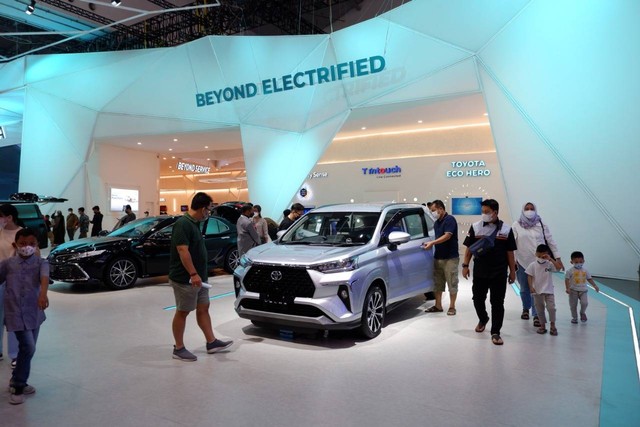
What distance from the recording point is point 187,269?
4.38 metres

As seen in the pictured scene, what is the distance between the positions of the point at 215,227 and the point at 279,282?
543cm

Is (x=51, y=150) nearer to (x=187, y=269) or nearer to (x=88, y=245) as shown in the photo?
(x=88, y=245)

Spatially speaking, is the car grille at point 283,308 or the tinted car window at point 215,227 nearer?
the car grille at point 283,308

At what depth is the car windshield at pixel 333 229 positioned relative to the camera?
5.73 m

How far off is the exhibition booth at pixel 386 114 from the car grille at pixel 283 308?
7626 mm

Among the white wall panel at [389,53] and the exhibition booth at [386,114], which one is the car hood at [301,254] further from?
the white wall panel at [389,53]

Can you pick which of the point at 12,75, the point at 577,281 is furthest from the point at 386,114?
the point at 12,75

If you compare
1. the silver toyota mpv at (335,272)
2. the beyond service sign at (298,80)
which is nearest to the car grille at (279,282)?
the silver toyota mpv at (335,272)

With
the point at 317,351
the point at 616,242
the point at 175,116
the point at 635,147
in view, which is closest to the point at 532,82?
the point at 635,147

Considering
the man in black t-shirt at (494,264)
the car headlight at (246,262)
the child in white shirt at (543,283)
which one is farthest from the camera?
the child in white shirt at (543,283)

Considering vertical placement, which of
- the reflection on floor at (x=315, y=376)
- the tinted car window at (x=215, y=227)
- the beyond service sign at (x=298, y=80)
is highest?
the beyond service sign at (x=298, y=80)

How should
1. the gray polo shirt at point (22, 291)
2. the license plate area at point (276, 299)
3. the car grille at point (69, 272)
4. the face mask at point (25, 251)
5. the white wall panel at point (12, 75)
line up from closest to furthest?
1. the gray polo shirt at point (22, 291)
2. the face mask at point (25, 251)
3. the license plate area at point (276, 299)
4. the car grille at point (69, 272)
5. the white wall panel at point (12, 75)

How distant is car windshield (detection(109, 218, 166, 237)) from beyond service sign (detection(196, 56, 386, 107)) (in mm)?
7966

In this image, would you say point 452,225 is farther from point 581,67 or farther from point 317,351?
point 581,67
